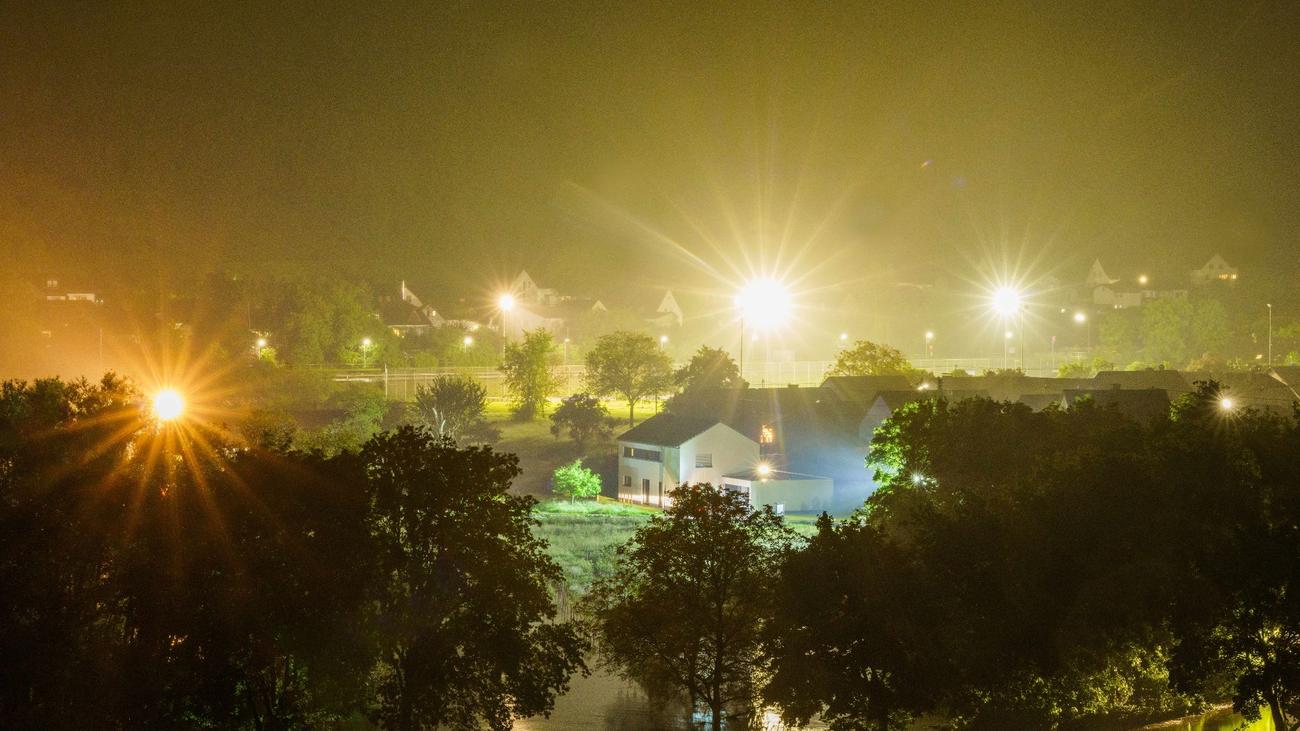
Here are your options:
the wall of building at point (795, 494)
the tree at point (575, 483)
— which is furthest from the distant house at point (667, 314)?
the wall of building at point (795, 494)

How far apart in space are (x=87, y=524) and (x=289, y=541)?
103 inches

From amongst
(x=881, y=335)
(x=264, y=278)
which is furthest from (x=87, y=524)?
(x=881, y=335)

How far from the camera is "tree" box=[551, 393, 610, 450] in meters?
41.7

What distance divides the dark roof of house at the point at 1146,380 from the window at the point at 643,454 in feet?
57.7

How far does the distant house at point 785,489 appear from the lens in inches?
1359

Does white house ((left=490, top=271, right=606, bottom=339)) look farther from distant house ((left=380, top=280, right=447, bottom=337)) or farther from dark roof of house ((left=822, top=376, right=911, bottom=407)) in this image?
dark roof of house ((left=822, top=376, right=911, bottom=407))

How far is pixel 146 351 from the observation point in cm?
5034

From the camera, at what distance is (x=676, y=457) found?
35.5 meters

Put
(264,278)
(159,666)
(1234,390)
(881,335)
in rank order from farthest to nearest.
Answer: (881,335) → (264,278) → (1234,390) → (159,666)

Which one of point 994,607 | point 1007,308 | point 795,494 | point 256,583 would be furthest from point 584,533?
point 1007,308

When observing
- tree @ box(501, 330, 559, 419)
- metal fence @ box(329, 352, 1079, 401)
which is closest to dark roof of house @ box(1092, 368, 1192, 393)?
metal fence @ box(329, 352, 1079, 401)

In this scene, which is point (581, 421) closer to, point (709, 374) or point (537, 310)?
point (709, 374)

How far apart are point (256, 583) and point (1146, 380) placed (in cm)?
3735

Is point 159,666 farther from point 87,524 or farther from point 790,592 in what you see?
point 790,592
